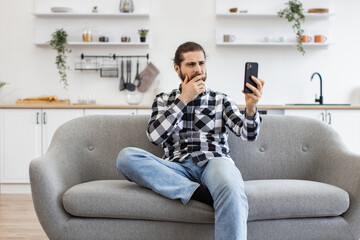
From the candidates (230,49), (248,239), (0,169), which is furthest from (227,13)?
(248,239)

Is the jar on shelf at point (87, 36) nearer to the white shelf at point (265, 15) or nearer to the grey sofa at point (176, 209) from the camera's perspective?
the white shelf at point (265, 15)

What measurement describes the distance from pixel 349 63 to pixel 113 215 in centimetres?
375

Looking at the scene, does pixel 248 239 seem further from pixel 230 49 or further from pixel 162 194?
pixel 230 49

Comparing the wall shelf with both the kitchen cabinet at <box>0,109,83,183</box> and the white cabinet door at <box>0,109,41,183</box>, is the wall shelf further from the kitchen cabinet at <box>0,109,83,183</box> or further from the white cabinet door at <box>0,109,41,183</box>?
the white cabinet door at <box>0,109,41,183</box>

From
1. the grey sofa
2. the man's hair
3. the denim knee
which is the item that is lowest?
the grey sofa

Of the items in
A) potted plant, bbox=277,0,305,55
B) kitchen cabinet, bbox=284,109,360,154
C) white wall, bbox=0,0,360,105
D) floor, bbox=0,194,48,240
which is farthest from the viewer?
white wall, bbox=0,0,360,105

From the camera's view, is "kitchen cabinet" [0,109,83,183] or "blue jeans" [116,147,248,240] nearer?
"blue jeans" [116,147,248,240]

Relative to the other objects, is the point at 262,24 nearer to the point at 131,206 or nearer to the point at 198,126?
the point at 198,126

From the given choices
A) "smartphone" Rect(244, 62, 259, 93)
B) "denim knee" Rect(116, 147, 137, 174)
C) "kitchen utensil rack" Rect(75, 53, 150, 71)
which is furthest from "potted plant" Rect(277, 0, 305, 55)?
"denim knee" Rect(116, 147, 137, 174)

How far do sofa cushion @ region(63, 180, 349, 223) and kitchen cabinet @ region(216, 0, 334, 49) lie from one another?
9.74ft

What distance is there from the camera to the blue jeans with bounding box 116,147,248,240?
1.78 m

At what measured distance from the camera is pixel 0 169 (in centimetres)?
423

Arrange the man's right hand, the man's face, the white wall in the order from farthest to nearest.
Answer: the white wall < the man's face < the man's right hand

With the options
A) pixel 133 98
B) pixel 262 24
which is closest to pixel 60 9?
pixel 133 98
